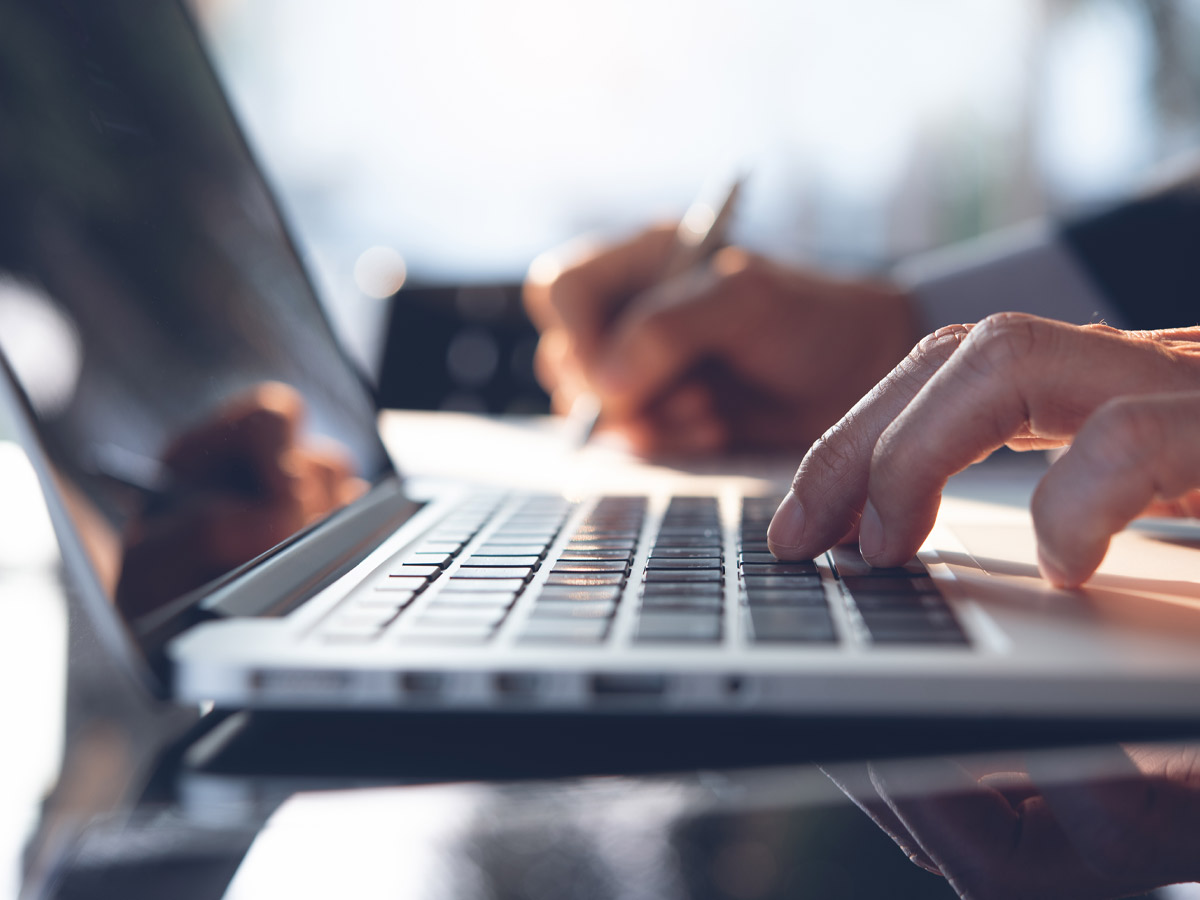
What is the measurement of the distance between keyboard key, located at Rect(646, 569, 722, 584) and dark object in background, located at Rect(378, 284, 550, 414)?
0.85 meters

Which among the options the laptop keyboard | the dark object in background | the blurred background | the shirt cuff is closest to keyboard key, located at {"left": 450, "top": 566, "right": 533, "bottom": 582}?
the laptop keyboard

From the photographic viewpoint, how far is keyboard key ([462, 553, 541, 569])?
0.95 feet

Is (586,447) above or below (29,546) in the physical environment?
below

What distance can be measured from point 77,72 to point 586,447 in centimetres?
49

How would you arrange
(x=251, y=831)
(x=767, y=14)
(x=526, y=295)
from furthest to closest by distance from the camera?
1. (x=767, y=14)
2. (x=526, y=295)
3. (x=251, y=831)

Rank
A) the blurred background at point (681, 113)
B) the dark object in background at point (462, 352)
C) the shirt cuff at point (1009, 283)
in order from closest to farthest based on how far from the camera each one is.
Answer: the shirt cuff at point (1009, 283), the dark object in background at point (462, 352), the blurred background at point (681, 113)

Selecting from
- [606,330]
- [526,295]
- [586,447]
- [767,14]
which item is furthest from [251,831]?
[767,14]

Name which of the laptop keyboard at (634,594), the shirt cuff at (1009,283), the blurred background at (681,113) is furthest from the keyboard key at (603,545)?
the blurred background at (681,113)

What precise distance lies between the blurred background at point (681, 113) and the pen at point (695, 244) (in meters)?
0.74

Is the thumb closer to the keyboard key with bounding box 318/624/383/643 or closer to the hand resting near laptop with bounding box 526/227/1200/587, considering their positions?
the hand resting near laptop with bounding box 526/227/1200/587

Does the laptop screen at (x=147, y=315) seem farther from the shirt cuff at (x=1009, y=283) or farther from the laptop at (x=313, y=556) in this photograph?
the shirt cuff at (x=1009, y=283)

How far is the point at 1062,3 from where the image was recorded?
1.58 m

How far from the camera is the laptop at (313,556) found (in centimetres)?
19

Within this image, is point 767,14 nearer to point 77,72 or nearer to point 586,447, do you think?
point 586,447
